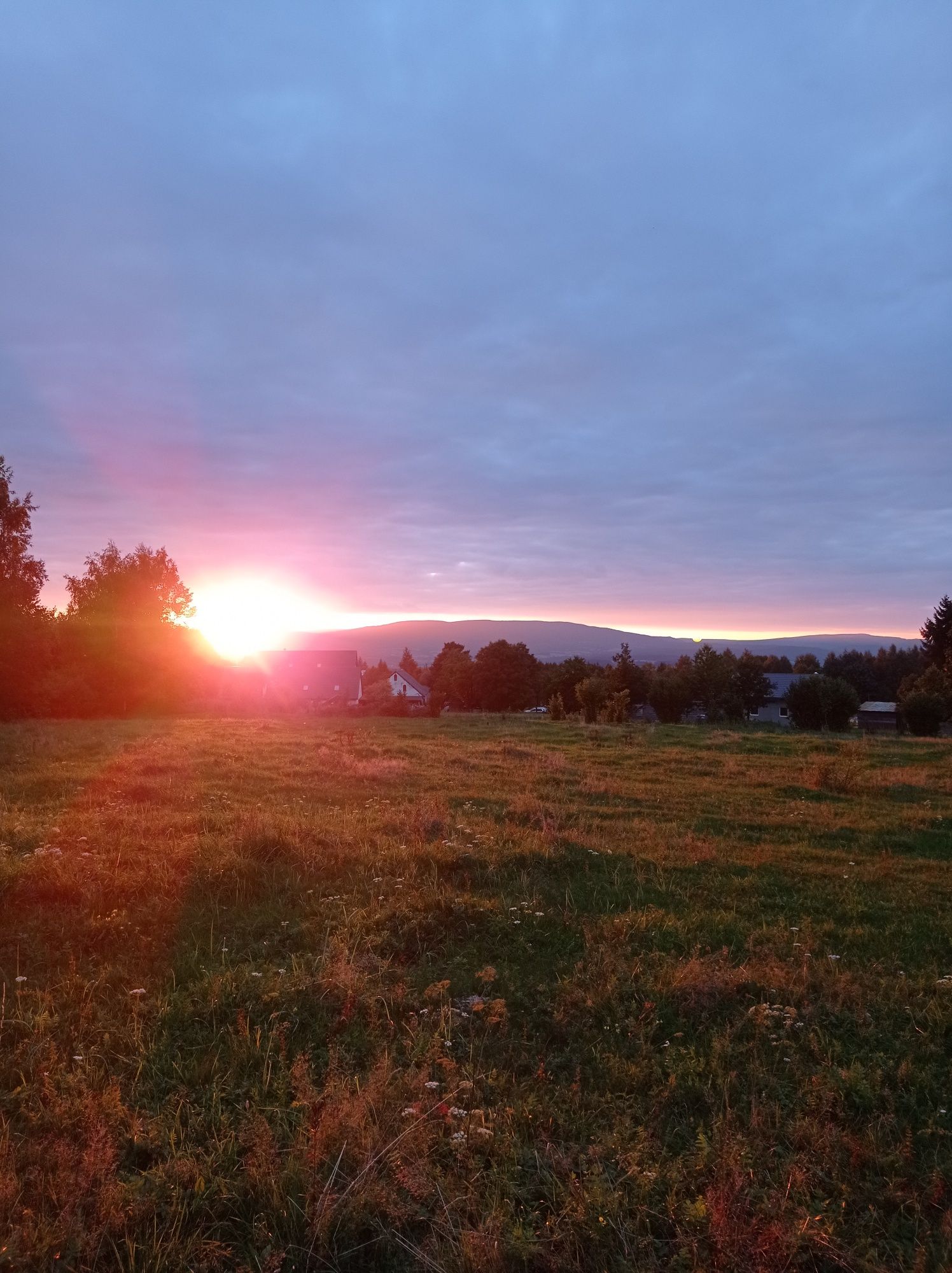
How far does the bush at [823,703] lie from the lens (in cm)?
4159

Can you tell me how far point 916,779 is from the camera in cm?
1495

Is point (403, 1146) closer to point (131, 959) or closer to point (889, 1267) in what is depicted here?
point (889, 1267)

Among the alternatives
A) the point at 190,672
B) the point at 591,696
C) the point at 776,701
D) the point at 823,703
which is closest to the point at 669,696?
the point at 591,696

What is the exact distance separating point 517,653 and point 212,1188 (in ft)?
182

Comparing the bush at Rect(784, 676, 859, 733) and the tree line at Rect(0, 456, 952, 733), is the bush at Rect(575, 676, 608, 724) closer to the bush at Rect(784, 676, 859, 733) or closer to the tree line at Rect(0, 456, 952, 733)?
the tree line at Rect(0, 456, 952, 733)

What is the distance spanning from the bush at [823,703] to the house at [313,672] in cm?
2961

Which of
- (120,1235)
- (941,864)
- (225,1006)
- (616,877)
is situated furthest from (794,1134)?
(941,864)

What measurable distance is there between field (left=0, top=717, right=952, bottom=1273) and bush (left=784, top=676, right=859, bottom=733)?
1375 inches

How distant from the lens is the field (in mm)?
3004

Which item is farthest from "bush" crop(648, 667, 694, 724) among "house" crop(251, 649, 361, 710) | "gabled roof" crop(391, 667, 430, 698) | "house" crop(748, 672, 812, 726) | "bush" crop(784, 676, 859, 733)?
"gabled roof" crop(391, 667, 430, 698)

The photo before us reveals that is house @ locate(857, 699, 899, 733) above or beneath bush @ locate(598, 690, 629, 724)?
beneath

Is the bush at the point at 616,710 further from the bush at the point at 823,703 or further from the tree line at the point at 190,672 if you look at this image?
the bush at the point at 823,703

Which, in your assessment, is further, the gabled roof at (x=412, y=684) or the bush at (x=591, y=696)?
the gabled roof at (x=412, y=684)

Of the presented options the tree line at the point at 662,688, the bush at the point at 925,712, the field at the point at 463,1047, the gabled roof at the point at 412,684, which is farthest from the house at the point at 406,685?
the field at the point at 463,1047
